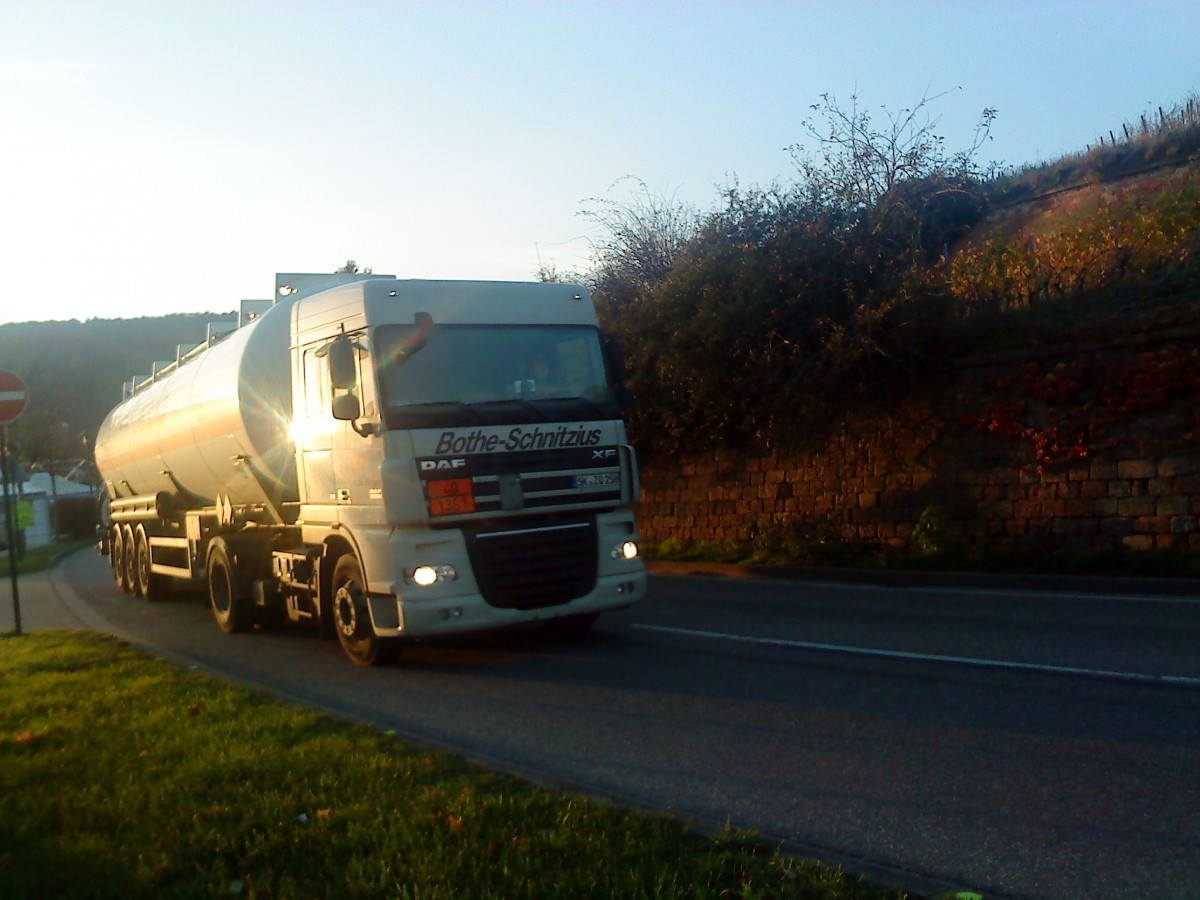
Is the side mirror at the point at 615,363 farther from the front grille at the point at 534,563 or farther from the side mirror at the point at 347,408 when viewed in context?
the side mirror at the point at 347,408

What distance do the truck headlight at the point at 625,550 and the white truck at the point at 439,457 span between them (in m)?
0.02

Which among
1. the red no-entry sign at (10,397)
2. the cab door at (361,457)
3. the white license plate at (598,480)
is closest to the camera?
the cab door at (361,457)

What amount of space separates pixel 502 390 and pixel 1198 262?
10.7m

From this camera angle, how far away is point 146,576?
60.4 ft

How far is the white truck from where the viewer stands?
9.78m

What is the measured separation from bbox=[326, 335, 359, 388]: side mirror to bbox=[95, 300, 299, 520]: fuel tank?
177cm

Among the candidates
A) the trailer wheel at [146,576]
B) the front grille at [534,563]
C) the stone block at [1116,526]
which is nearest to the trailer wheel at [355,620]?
the front grille at [534,563]

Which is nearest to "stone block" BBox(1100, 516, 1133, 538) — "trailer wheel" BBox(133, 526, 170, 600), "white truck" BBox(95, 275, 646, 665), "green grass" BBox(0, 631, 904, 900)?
"white truck" BBox(95, 275, 646, 665)

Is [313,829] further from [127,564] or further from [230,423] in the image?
[127,564]

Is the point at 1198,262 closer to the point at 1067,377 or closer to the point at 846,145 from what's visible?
the point at 1067,377

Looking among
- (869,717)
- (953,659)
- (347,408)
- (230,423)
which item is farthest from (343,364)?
(953,659)

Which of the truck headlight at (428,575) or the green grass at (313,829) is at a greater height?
the truck headlight at (428,575)

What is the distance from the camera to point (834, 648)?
33.4 feet

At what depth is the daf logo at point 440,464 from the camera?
9719 mm
